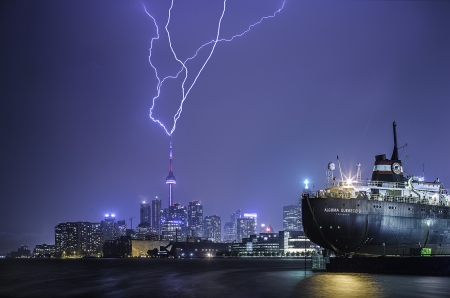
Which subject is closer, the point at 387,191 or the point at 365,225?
the point at 365,225

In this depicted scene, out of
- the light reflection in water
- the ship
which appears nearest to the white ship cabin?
the ship

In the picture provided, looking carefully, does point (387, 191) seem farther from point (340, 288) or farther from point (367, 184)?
point (340, 288)

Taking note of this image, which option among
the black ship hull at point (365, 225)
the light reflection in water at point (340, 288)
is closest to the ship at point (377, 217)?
the black ship hull at point (365, 225)

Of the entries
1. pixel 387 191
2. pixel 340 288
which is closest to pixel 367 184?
pixel 387 191

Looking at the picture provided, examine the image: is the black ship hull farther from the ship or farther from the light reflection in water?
the light reflection in water

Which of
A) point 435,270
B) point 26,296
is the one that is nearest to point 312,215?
point 435,270

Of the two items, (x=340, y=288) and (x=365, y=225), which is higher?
(x=365, y=225)

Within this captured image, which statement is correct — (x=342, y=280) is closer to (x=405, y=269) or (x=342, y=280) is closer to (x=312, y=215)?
(x=405, y=269)
